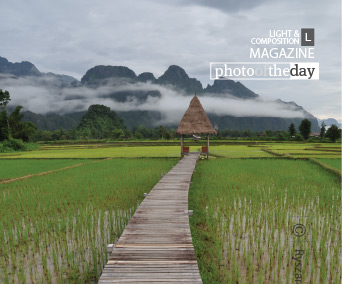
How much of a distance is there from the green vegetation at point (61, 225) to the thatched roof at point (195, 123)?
758 cm

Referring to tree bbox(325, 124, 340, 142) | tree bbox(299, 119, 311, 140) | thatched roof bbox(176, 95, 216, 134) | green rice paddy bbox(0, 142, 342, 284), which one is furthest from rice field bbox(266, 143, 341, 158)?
tree bbox(299, 119, 311, 140)

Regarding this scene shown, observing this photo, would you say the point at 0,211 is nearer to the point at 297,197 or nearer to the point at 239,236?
the point at 239,236

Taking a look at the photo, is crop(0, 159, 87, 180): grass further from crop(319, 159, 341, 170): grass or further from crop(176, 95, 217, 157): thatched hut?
crop(319, 159, 341, 170): grass

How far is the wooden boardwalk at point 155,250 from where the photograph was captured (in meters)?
3.00

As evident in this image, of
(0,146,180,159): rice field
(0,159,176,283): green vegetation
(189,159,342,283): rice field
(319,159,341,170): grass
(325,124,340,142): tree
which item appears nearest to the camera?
(189,159,342,283): rice field

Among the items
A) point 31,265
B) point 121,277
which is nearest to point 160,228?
point 121,277

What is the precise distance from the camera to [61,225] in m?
5.32

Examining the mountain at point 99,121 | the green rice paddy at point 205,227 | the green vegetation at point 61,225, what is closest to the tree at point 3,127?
the green vegetation at point 61,225

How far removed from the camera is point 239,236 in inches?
187
